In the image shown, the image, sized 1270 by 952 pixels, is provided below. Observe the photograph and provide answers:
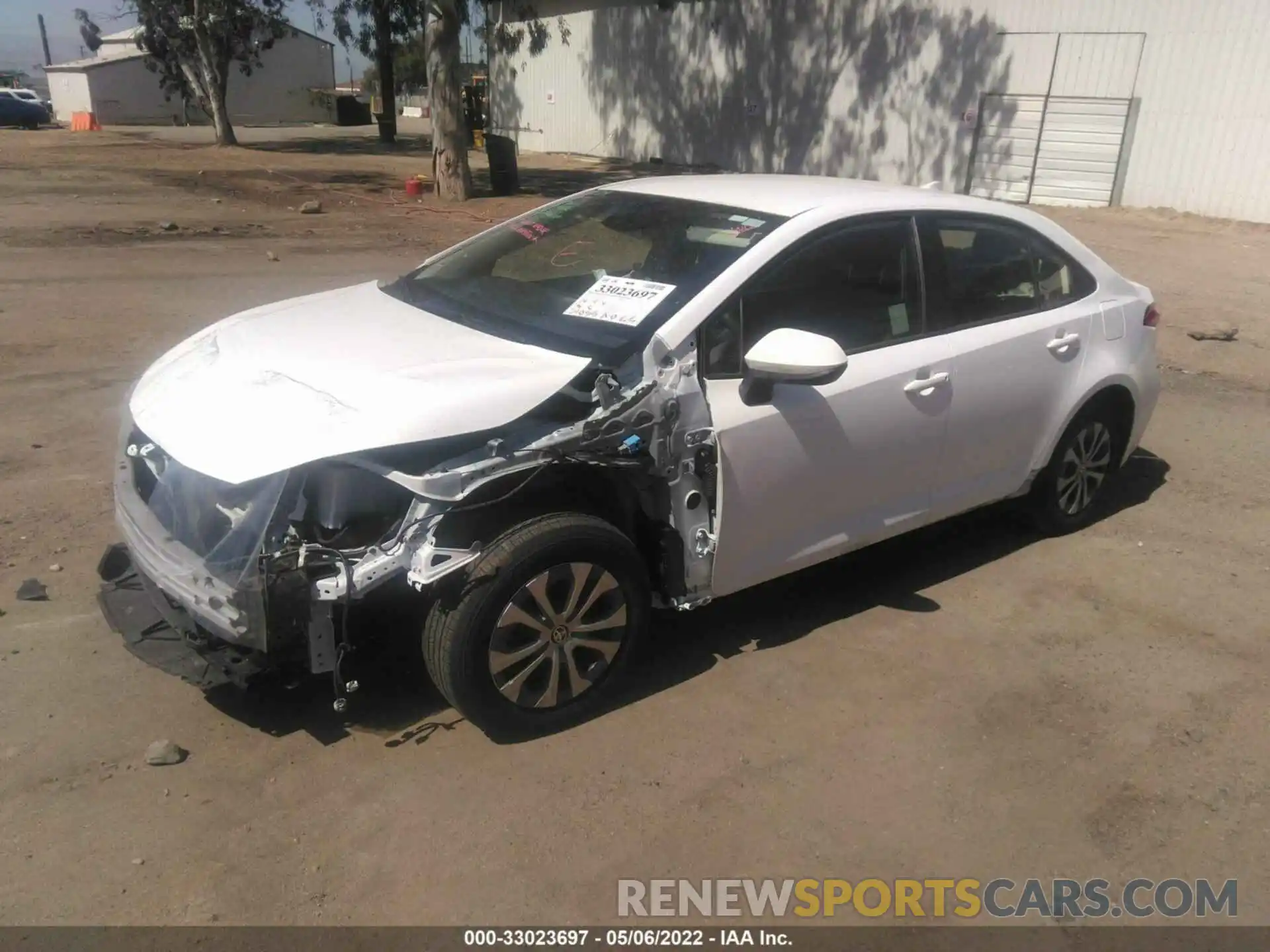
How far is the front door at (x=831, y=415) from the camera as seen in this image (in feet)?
12.1

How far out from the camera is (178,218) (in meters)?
15.2

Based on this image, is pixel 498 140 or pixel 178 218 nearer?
pixel 178 218

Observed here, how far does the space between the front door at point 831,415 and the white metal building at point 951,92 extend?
50.4 ft

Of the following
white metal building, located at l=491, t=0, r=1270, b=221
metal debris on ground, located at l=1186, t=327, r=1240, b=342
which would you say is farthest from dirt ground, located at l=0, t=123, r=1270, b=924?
white metal building, located at l=491, t=0, r=1270, b=221

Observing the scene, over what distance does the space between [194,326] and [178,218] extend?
7522 millimetres

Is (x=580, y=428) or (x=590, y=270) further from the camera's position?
(x=590, y=270)

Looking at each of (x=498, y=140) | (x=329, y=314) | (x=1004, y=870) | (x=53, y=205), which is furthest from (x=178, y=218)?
(x=1004, y=870)

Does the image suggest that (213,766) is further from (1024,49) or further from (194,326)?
(1024,49)

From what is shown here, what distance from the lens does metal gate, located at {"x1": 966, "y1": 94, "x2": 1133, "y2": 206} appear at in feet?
59.8

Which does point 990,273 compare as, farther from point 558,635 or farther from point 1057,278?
point 558,635

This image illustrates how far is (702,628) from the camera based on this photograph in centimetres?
430

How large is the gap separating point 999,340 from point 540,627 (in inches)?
93.2

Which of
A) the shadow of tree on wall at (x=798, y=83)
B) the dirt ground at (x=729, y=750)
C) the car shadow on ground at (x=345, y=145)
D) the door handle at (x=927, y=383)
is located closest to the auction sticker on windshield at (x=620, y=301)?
the door handle at (x=927, y=383)

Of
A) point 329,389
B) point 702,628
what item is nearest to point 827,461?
point 702,628
